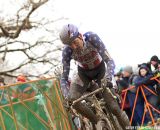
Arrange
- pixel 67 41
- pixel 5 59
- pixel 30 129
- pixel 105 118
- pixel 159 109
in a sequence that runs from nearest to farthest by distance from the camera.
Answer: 1. pixel 67 41
2. pixel 105 118
3. pixel 30 129
4. pixel 159 109
5. pixel 5 59

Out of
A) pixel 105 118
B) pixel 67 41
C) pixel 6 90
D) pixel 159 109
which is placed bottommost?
pixel 159 109

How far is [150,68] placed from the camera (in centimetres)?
1125

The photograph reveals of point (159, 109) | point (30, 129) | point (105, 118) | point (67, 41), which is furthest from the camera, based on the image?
point (159, 109)

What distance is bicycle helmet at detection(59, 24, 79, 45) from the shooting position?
257 inches

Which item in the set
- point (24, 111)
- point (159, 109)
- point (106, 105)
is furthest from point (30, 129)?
point (159, 109)

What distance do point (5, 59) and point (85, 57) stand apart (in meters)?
20.8

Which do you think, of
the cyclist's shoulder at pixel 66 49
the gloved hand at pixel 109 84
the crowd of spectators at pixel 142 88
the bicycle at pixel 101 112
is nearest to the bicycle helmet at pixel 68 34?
the cyclist's shoulder at pixel 66 49

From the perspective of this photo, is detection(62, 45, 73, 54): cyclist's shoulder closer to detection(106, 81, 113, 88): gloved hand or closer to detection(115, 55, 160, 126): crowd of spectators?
detection(106, 81, 113, 88): gloved hand

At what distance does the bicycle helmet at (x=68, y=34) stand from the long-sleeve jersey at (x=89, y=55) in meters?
0.37

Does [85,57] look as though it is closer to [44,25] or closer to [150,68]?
[150,68]

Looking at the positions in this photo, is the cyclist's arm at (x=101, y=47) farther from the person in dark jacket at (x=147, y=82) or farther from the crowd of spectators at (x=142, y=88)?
the person in dark jacket at (x=147, y=82)

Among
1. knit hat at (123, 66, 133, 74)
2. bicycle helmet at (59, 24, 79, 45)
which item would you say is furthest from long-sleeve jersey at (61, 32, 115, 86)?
knit hat at (123, 66, 133, 74)

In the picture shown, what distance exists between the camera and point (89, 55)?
23.6ft

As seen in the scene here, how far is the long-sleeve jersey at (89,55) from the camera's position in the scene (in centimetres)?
686
